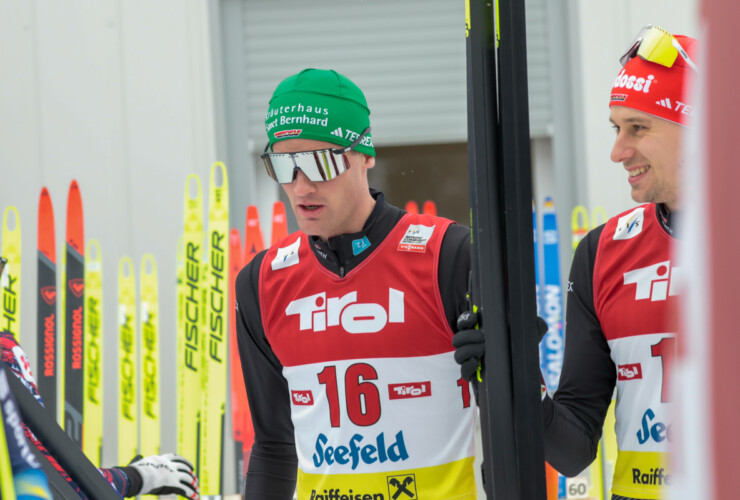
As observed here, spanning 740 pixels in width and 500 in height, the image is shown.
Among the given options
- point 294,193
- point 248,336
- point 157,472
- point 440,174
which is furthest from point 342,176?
point 440,174

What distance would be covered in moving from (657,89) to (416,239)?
51cm

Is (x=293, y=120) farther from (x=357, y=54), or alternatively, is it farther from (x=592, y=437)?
(x=357, y=54)

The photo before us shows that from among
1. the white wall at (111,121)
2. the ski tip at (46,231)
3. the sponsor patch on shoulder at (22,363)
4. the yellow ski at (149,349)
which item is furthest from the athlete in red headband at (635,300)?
the white wall at (111,121)

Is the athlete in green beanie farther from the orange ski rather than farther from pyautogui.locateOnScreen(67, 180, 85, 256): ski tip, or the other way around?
pyautogui.locateOnScreen(67, 180, 85, 256): ski tip

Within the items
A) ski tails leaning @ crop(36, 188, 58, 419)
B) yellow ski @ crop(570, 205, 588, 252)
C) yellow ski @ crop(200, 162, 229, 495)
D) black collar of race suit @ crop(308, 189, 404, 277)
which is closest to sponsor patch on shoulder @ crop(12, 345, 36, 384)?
black collar of race suit @ crop(308, 189, 404, 277)

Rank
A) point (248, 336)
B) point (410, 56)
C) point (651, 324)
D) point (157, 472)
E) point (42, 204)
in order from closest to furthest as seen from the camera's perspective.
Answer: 1. point (651, 324)
2. point (248, 336)
3. point (157, 472)
4. point (42, 204)
5. point (410, 56)

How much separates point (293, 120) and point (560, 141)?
10.3 feet

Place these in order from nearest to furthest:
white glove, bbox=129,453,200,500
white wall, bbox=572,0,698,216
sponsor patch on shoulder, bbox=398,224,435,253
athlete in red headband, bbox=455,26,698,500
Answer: athlete in red headband, bbox=455,26,698,500, sponsor patch on shoulder, bbox=398,224,435,253, white glove, bbox=129,453,200,500, white wall, bbox=572,0,698,216

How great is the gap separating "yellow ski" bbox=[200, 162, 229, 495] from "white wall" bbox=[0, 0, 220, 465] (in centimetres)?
79

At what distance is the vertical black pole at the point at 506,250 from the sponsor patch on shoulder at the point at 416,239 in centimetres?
42

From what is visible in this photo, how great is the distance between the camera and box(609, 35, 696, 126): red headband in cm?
144

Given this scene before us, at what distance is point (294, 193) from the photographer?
151cm

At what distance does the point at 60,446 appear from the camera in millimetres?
918

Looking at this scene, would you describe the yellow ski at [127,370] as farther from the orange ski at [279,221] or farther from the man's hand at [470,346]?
the man's hand at [470,346]
